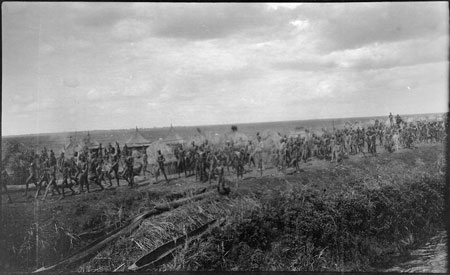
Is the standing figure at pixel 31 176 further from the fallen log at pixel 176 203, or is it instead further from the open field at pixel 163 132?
the fallen log at pixel 176 203

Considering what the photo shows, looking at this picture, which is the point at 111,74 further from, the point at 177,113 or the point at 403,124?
the point at 403,124

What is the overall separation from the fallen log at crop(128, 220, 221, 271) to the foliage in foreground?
198 mm

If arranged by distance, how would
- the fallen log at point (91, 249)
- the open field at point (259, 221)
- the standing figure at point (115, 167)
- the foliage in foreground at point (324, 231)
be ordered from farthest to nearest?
1. the standing figure at point (115, 167)
2. the foliage in foreground at point (324, 231)
3. the open field at point (259, 221)
4. the fallen log at point (91, 249)

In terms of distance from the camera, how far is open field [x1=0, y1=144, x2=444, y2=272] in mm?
6582

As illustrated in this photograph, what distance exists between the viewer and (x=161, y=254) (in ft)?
21.6

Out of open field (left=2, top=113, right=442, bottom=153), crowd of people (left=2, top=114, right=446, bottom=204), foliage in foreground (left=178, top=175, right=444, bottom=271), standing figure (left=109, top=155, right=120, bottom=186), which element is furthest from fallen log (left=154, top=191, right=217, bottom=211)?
open field (left=2, top=113, right=442, bottom=153)

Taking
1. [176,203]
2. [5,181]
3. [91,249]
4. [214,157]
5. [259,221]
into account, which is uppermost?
[214,157]

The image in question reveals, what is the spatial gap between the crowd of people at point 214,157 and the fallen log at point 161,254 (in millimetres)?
1004

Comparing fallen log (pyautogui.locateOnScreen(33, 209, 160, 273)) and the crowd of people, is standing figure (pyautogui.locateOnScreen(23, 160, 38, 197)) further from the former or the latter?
fallen log (pyautogui.locateOnScreen(33, 209, 160, 273))

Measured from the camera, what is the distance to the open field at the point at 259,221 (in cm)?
658

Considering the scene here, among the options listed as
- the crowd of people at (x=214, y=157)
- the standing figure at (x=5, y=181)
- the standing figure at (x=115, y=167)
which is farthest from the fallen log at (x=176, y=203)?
the standing figure at (x=5, y=181)

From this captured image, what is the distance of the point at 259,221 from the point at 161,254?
6.09 ft

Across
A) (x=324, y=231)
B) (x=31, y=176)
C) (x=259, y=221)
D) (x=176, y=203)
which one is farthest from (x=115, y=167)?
(x=324, y=231)

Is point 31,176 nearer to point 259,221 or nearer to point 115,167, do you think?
point 115,167
